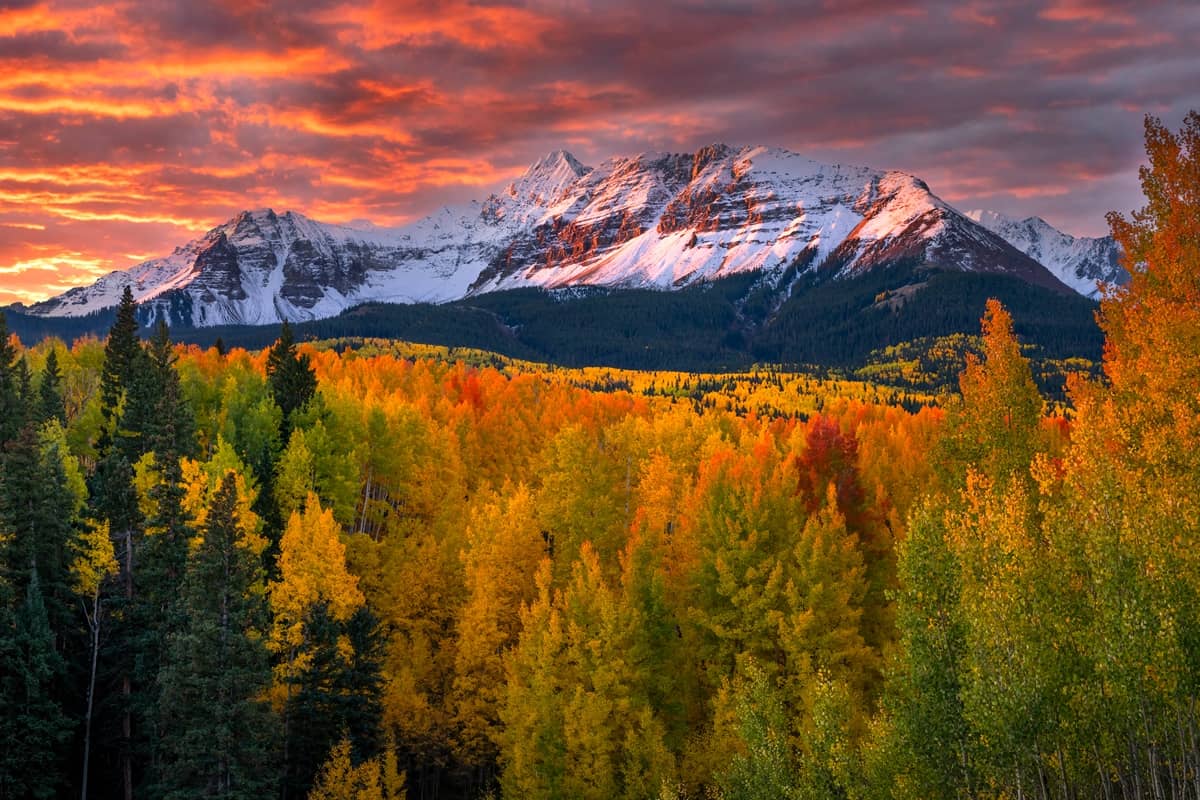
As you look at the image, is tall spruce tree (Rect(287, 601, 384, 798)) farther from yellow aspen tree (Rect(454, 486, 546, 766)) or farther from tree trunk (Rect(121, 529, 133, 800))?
tree trunk (Rect(121, 529, 133, 800))

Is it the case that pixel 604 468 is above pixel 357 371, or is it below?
below

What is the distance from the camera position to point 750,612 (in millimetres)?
47188

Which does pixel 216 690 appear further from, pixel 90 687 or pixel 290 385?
pixel 290 385

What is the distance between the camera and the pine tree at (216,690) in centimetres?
3844

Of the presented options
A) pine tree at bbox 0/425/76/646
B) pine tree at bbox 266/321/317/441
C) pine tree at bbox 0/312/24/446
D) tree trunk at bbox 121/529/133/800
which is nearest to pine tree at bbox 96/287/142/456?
pine tree at bbox 0/312/24/446

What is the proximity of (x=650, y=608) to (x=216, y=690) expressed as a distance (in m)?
21.3

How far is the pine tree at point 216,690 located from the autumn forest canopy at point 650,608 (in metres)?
0.18

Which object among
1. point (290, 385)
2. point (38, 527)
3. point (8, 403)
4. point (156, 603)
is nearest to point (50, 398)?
point (8, 403)

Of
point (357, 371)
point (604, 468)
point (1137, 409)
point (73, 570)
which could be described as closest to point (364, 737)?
point (73, 570)

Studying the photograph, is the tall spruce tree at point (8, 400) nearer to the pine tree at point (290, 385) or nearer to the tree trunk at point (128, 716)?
the pine tree at point (290, 385)

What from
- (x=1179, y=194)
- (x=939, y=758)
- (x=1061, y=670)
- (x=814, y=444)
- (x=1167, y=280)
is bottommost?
(x=939, y=758)

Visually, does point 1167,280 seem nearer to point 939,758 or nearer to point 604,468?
point 939,758

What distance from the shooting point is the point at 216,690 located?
39.5 metres

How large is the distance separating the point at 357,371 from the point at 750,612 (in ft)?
311
